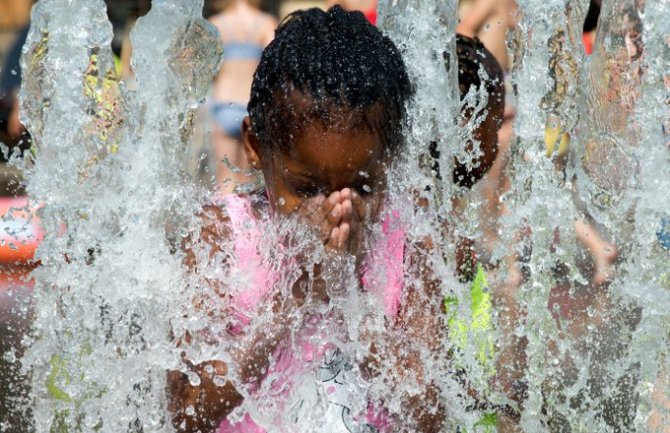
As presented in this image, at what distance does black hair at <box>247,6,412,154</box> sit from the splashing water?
137mm

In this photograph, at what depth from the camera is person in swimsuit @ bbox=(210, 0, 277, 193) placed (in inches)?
185

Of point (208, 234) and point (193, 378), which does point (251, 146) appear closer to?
point (208, 234)

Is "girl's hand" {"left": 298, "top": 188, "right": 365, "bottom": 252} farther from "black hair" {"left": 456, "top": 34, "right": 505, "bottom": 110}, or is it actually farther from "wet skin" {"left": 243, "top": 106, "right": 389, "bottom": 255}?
"black hair" {"left": 456, "top": 34, "right": 505, "bottom": 110}

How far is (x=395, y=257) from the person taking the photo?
2.15m

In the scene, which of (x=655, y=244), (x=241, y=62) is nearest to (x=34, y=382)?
(x=655, y=244)

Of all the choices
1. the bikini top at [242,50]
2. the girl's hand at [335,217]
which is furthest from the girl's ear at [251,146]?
the bikini top at [242,50]

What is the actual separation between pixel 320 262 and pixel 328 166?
0.17 metres

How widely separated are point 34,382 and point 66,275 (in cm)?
23

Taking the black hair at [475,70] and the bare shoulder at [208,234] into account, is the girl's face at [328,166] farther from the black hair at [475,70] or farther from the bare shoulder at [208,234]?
the black hair at [475,70]

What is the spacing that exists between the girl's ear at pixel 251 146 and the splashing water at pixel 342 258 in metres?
0.12

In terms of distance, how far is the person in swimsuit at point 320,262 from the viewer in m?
1.98

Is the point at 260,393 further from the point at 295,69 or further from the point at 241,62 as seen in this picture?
the point at 241,62

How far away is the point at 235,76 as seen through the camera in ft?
15.7

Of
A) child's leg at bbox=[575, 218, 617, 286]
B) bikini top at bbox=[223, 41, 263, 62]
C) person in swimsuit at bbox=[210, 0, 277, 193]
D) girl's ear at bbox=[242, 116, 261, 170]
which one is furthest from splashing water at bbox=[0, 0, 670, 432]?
bikini top at bbox=[223, 41, 263, 62]
